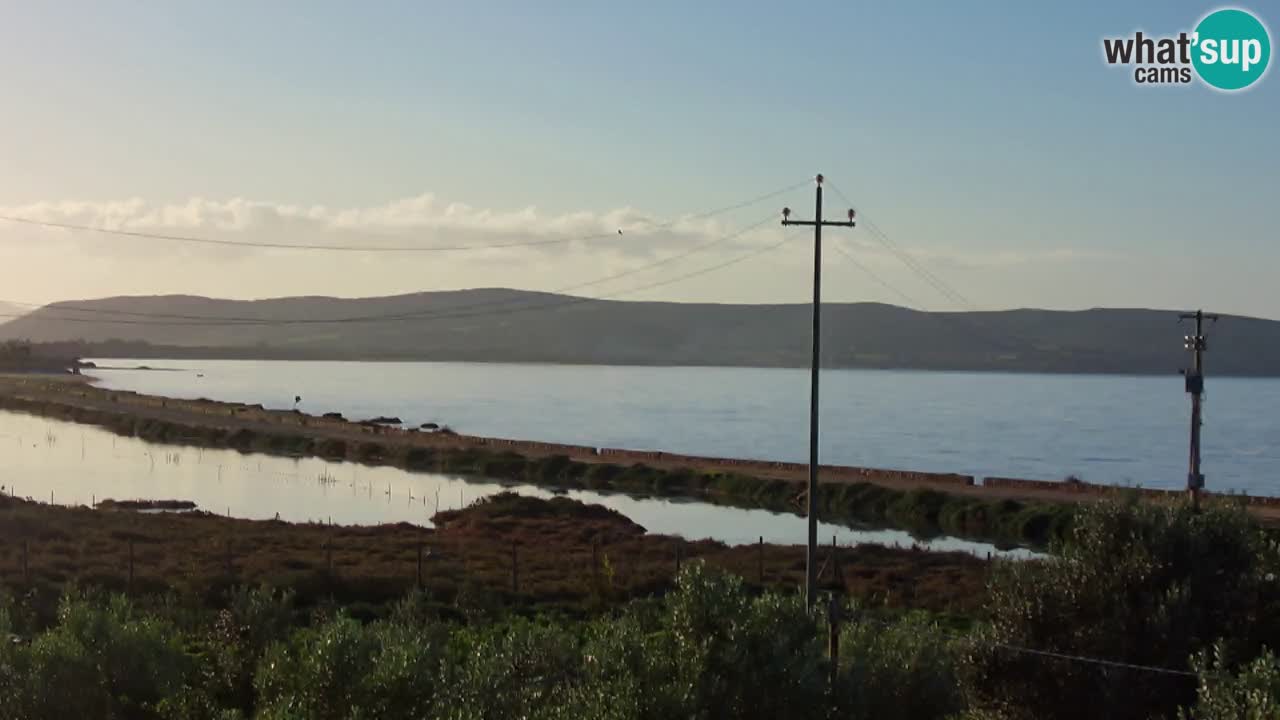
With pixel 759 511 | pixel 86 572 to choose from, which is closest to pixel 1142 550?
pixel 86 572

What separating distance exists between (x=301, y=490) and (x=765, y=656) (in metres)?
68.2

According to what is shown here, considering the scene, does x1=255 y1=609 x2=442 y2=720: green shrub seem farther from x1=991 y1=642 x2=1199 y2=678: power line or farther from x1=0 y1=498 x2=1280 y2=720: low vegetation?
x1=991 y1=642 x2=1199 y2=678: power line

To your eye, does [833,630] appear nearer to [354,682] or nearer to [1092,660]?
[1092,660]

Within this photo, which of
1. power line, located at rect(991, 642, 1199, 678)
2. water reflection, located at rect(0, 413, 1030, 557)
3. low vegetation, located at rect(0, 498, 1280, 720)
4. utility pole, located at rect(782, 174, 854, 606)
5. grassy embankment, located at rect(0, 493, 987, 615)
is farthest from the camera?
water reflection, located at rect(0, 413, 1030, 557)

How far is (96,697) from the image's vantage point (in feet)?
53.5

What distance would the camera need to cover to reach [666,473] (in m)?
86.1

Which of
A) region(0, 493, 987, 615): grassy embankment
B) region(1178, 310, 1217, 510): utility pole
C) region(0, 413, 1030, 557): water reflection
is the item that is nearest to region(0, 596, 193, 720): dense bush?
region(0, 493, 987, 615): grassy embankment

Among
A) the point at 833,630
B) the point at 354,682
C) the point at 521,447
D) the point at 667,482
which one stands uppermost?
the point at 833,630

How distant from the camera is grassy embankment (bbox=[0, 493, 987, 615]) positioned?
34.5 metres

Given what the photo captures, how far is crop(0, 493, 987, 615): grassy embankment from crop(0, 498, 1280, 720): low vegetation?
355 inches

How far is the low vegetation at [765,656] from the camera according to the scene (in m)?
13.3

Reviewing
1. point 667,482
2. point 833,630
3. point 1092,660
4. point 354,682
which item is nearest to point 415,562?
point 354,682

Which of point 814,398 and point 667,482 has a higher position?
point 814,398

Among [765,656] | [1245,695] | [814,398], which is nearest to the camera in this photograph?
[1245,695]
